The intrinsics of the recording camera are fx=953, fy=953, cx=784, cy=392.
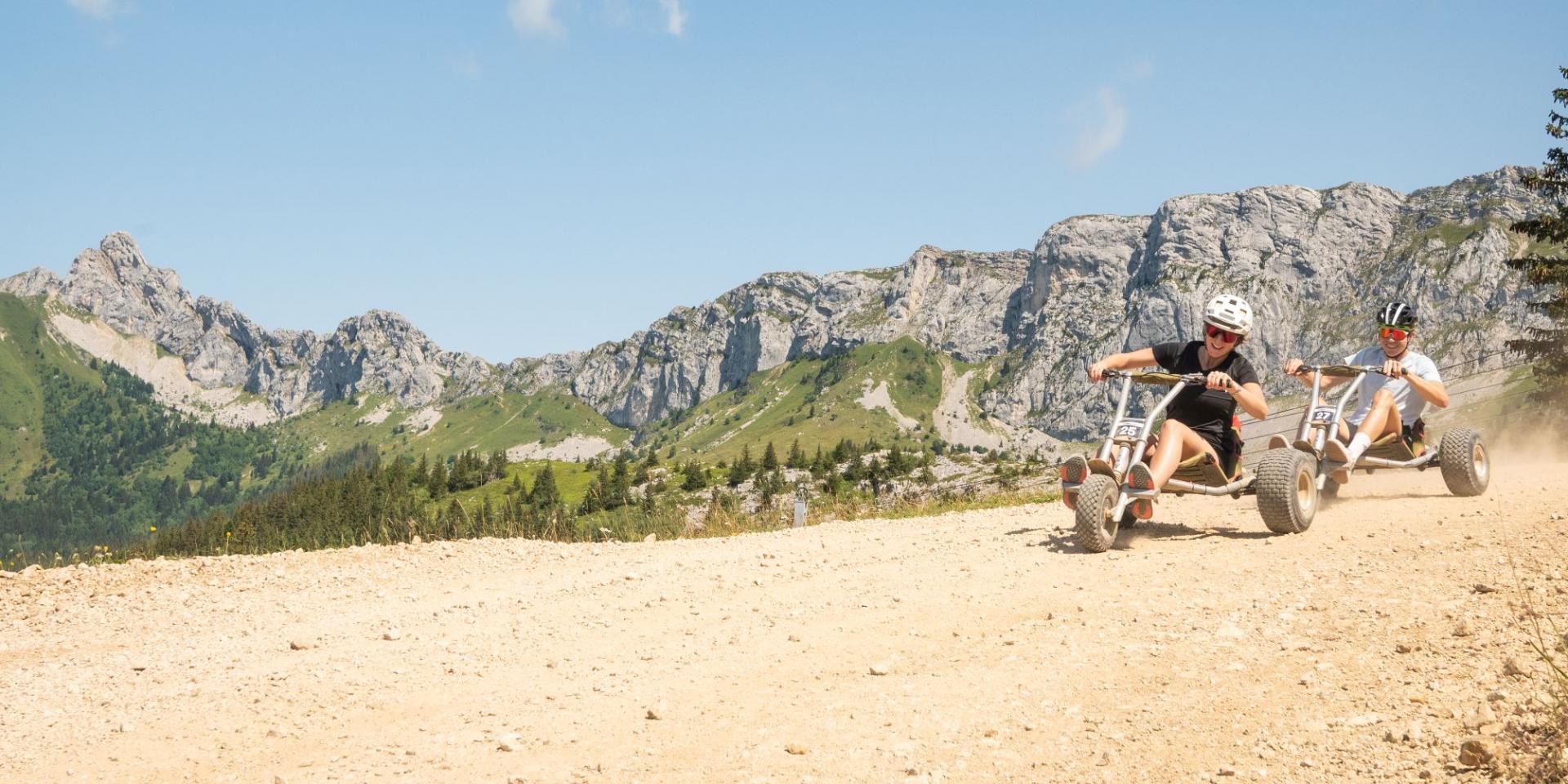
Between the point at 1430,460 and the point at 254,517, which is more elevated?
the point at 1430,460

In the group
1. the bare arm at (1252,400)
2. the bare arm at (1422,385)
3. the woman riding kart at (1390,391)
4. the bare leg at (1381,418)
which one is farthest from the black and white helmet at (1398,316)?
the bare arm at (1252,400)

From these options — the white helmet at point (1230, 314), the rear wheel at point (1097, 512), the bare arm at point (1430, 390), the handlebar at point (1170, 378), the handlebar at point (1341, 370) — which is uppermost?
the white helmet at point (1230, 314)

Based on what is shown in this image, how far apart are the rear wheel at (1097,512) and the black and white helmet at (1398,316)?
5721 millimetres

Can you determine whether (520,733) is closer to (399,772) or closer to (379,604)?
(399,772)

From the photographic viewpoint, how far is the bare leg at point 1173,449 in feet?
32.2

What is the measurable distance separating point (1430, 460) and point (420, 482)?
183171mm

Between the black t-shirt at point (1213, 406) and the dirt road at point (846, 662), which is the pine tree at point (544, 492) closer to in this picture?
the dirt road at point (846, 662)

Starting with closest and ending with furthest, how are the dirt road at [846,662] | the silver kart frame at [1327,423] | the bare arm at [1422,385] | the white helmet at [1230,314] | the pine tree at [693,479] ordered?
the dirt road at [846,662], the white helmet at [1230,314], the silver kart frame at [1327,423], the bare arm at [1422,385], the pine tree at [693,479]

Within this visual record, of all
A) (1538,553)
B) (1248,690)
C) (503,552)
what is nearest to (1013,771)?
(1248,690)

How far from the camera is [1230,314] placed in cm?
1031

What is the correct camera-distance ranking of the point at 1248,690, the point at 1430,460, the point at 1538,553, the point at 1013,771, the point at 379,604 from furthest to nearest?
the point at 1430,460 < the point at 379,604 < the point at 1538,553 < the point at 1248,690 < the point at 1013,771

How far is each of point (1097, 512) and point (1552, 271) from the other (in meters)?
35.3

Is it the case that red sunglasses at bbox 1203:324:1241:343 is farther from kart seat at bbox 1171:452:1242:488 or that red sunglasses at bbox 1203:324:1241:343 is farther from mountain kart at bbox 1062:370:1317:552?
kart seat at bbox 1171:452:1242:488

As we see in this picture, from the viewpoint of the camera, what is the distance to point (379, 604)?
10773mm
